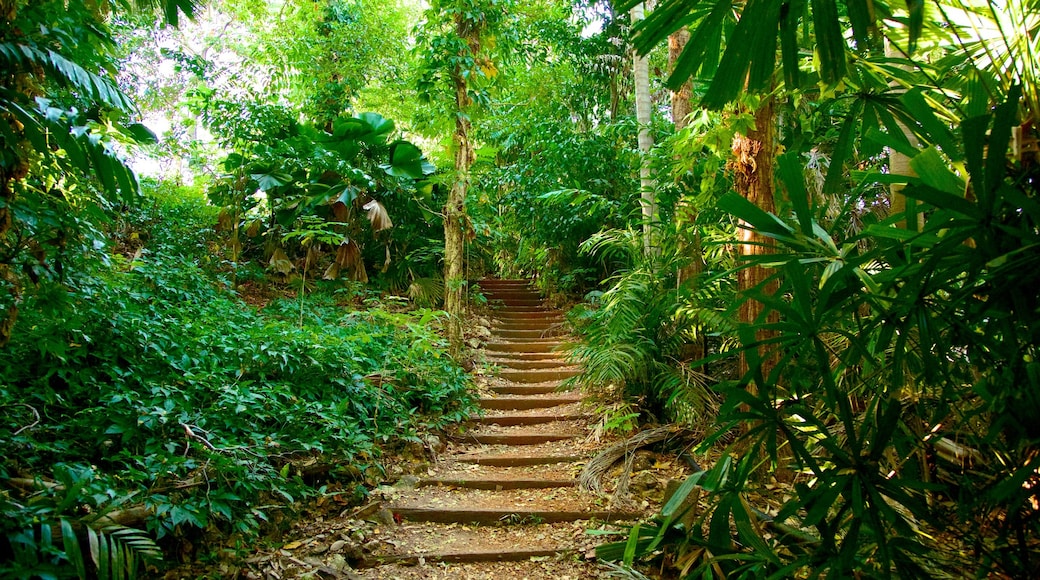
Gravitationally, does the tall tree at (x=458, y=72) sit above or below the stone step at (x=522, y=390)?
above

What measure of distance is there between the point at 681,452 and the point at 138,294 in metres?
3.94

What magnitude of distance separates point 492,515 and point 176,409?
6.15 feet

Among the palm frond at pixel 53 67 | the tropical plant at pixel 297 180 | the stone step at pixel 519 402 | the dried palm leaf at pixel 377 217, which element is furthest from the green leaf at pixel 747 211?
the dried palm leaf at pixel 377 217

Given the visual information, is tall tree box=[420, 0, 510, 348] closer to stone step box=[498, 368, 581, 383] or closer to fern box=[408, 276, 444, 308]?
stone step box=[498, 368, 581, 383]

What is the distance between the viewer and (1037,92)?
1222 millimetres

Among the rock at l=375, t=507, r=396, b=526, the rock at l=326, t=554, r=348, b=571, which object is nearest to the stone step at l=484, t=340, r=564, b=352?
the rock at l=375, t=507, r=396, b=526

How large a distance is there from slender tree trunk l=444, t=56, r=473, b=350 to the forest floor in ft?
3.07

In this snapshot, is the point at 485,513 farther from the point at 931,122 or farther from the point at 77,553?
the point at 931,122

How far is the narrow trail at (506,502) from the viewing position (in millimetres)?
3055

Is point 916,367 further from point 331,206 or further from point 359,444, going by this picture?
point 331,206

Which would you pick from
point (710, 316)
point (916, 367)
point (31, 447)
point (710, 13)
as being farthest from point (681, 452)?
point (31, 447)

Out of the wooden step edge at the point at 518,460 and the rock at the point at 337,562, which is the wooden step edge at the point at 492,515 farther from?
the wooden step edge at the point at 518,460

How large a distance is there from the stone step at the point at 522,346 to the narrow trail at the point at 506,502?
1025 mm

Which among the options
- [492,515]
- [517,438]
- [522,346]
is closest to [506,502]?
[492,515]
